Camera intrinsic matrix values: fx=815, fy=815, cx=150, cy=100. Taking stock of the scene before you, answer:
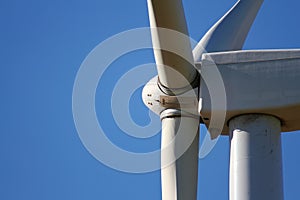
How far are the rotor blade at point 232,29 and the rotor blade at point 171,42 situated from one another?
4.94 ft

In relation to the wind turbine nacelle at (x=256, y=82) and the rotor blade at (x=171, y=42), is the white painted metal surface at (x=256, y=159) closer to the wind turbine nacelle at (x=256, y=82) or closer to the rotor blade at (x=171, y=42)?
the wind turbine nacelle at (x=256, y=82)

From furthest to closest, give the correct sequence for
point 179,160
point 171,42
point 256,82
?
point 179,160 < point 171,42 < point 256,82

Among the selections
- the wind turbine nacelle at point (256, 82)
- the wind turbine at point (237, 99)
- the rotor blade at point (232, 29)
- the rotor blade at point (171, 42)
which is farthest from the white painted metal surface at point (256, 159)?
the rotor blade at point (232, 29)

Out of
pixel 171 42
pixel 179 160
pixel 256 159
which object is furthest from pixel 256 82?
pixel 179 160

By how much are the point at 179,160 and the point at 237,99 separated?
1.91 meters

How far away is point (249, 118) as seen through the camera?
12578mm

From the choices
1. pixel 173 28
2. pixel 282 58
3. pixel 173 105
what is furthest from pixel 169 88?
pixel 282 58

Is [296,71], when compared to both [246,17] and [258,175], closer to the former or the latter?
[258,175]

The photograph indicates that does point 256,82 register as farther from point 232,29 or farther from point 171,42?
point 232,29

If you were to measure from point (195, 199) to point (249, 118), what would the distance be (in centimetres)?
190

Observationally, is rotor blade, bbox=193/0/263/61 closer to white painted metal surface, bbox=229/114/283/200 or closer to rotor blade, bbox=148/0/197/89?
rotor blade, bbox=148/0/197/89

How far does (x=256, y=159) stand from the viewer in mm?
12211

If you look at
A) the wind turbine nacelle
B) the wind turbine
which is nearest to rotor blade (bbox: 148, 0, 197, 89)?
the wind turbine

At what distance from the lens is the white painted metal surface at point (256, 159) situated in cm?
1200
